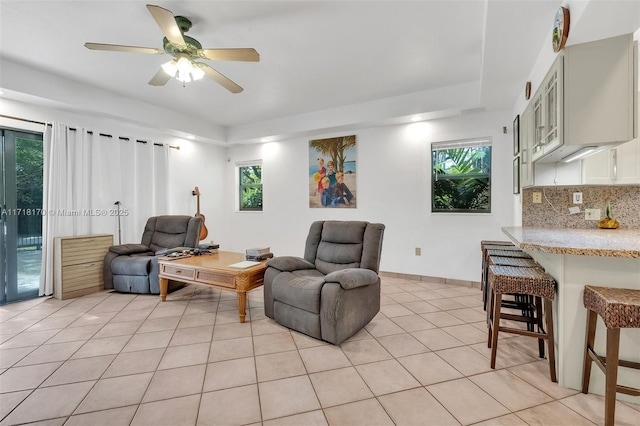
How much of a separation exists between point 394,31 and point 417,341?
2.67m

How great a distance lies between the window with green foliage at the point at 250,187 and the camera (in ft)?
19.5

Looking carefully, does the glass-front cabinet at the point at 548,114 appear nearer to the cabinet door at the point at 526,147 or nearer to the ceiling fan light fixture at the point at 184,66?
the cabinet door at the point at 526,147

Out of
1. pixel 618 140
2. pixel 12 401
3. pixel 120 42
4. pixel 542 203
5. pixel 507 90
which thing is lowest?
pixel 12 401

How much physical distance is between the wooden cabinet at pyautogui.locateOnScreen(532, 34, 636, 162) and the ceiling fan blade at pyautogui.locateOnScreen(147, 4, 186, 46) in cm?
254

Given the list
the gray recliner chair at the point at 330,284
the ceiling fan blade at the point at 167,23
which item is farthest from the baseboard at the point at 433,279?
the ceiling fan blade at the point at 167,23

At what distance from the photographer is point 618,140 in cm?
179

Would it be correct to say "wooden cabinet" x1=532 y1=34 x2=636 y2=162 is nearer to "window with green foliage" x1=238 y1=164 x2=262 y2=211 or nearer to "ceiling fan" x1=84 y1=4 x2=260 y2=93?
"ceiling fan" x1=84 y1=4 x2=260 y2=93

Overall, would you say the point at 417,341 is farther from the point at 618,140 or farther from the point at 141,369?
the point at 141,369

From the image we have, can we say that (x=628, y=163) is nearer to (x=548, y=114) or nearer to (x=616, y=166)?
(x=616, y=166)

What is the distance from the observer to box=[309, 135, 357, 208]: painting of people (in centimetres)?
480

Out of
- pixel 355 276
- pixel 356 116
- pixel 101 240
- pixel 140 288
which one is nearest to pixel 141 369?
pixel 355 276

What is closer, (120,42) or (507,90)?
(120,42)

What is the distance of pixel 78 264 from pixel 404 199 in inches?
176

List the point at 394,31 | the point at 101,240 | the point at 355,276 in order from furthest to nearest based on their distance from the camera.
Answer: the point at 101,240
the point at 394,31
the point at 355,276
